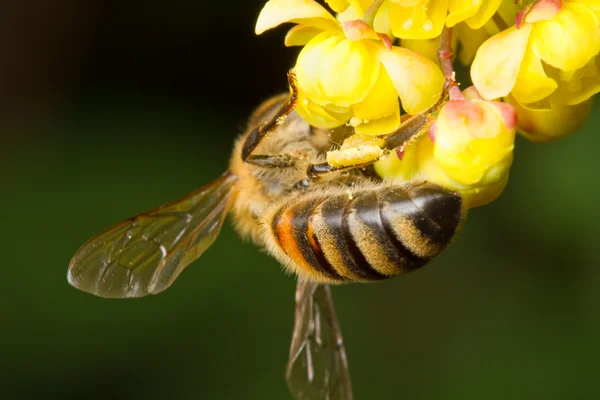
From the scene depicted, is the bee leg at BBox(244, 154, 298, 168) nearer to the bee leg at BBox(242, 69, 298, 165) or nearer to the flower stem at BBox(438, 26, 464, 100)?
the bee leg at BBox(242, 69, 298, 165)

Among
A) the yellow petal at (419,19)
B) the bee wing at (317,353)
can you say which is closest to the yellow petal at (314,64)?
the yellow petal at (419,19)

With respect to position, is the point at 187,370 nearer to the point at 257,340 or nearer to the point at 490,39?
the point at 257,340

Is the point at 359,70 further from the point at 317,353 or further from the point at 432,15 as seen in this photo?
the point at 317,353

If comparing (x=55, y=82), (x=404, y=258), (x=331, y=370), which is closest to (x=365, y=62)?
(x=404, y=258)

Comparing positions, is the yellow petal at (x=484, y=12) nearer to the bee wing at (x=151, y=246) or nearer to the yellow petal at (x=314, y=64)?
the yellow petal at (x=314, y=64)

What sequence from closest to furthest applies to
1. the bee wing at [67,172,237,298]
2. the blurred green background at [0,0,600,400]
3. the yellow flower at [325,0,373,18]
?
the yellow flower at [325,0,373,18] < the bee wing at [67,172,237,298] < the blurred green background at [0,0,600,400]

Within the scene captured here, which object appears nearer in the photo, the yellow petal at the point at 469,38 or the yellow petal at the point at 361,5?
the yellow petal at the point at 361,5

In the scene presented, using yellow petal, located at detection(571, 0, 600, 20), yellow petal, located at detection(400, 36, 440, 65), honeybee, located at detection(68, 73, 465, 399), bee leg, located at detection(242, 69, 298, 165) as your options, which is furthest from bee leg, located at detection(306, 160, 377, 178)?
yellow petal, located at detection(571, 0, 600, 20)

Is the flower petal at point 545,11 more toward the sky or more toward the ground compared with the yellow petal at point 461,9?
more toward the ground
